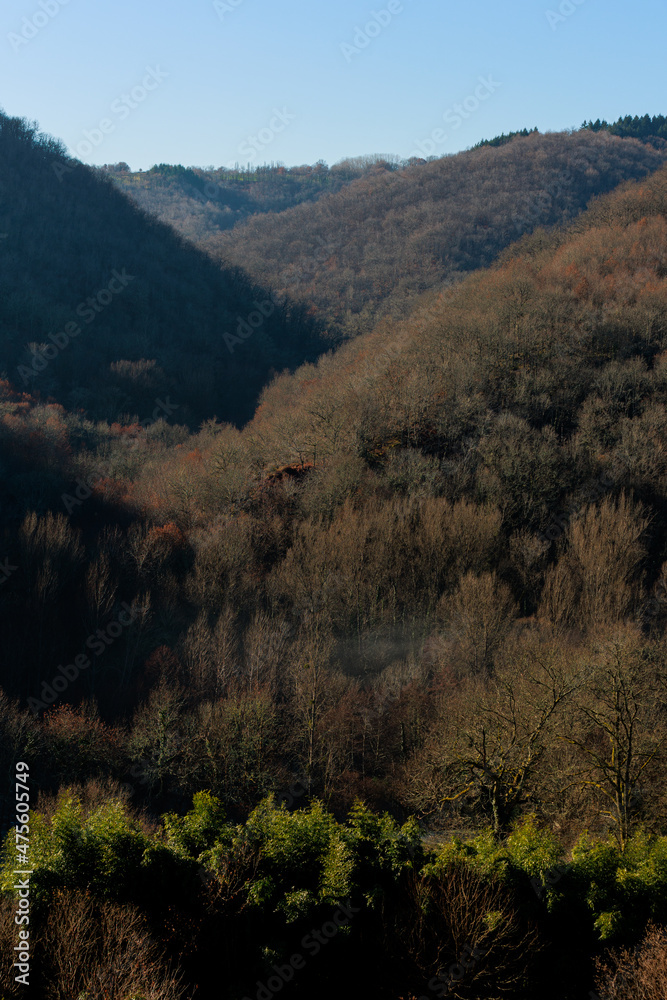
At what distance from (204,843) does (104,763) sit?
58.6ft

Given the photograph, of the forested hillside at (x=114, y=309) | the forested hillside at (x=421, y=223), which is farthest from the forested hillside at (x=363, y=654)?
the forested hillside at (x=421, y=223)

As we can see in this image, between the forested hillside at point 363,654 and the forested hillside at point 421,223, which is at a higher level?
the forested hillside at point 421,223

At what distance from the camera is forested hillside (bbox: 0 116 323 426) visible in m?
88.4

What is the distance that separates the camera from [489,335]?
61594mm

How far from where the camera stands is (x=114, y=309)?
106m

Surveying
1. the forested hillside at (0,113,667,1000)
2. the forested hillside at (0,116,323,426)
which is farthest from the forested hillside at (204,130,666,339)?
the forested hillside at (0,113,667,1000)

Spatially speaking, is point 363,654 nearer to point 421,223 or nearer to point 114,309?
point 114,309

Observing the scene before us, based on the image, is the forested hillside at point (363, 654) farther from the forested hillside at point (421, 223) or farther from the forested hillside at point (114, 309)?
the forested hillside at point (421, 223)

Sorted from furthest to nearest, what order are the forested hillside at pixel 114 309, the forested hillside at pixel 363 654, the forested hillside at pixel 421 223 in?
the forested hillside at pixel 421 223 < the forested hillside at pixel 114 309 < the forested hillside at pixel 363 654

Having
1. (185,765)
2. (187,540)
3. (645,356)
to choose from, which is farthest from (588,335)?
(185,765)

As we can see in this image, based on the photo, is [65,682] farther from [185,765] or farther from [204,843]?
[204,843]

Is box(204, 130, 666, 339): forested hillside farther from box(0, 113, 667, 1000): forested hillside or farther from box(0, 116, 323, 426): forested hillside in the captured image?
box(0, 113, 667, 1000): forested hillside

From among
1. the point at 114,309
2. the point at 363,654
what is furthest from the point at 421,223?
the point at 363,654

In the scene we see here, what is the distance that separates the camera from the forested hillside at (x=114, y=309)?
88438mm
